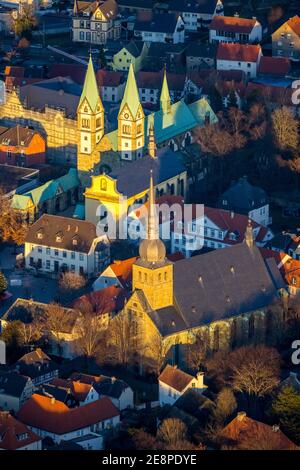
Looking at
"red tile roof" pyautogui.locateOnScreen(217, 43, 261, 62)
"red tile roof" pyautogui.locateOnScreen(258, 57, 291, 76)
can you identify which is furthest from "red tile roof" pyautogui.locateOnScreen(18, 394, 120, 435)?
"red tile roof" pyautogui.locateOnScreen(217, 43, 261, 62)

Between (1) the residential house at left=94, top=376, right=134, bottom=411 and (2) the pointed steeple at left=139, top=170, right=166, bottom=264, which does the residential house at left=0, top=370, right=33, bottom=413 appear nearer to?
(1) the residential house at left=94, top=376, right=134, bottom=411

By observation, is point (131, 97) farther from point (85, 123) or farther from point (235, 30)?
point (235, 30)

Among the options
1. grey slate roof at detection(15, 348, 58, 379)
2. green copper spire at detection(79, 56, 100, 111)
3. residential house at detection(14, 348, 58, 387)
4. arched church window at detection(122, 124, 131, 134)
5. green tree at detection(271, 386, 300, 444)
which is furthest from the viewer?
green copper spire at detection(79, 56, 100, 111)

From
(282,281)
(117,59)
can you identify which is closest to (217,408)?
(282,281)

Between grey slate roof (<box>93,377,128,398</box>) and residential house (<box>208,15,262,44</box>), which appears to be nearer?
grey slate roof (<box>93,377,128,398</box>)

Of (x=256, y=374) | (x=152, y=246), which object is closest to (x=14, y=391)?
(x=152, y=246)

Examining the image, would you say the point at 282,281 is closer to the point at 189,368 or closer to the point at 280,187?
the point at 189,368
